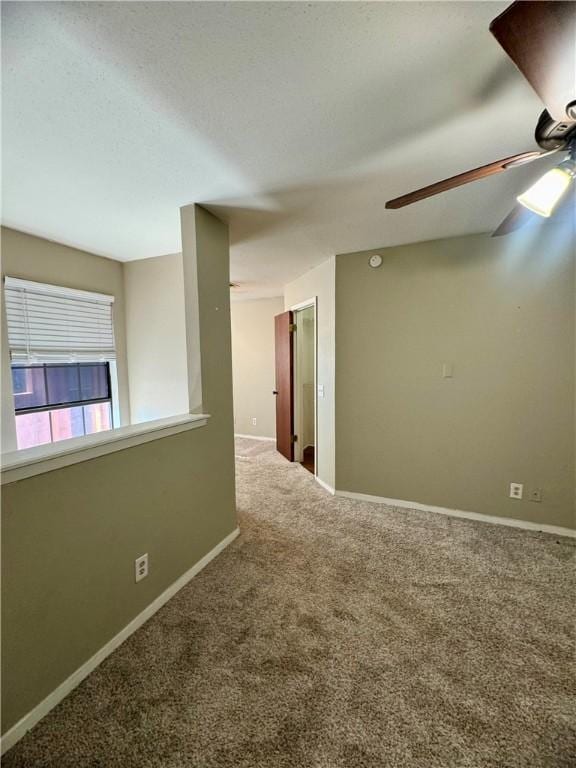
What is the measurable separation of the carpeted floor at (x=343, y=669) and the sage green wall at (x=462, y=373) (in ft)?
1.93

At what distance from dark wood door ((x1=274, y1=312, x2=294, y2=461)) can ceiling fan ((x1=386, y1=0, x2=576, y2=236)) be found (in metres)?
2.98

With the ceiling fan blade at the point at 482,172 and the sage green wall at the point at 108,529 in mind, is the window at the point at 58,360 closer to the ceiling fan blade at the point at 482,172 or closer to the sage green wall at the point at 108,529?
the sage green wall at the point at 108,529

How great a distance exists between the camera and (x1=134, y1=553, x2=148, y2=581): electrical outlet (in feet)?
5.51

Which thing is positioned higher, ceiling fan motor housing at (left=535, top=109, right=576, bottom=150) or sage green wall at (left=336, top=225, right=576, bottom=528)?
ceiling fan motor housing at (left=535, top=109, right=576, bottom=150)

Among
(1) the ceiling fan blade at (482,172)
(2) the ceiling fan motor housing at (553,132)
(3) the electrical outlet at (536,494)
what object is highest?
(2) the ceiling fan motor housing at (553,132)

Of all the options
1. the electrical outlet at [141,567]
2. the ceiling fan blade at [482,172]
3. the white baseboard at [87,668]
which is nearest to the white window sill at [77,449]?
the electrical outlet at [141,567]

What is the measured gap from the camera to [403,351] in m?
2.90

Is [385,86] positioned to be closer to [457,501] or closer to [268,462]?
[457,501]

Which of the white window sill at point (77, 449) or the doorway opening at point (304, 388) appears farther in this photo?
the doorway opening at point (304, 388)

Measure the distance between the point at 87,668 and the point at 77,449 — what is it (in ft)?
3.26

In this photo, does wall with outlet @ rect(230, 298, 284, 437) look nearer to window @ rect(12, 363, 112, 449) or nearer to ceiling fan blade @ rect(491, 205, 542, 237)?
window @ rect(12, 363, 112, 449)

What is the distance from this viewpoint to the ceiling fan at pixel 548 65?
2.43ft

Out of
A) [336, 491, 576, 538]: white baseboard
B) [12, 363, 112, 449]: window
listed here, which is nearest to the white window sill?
[12, 363, 112, 449]: window

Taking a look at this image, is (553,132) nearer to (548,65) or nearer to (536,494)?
(548,65)
